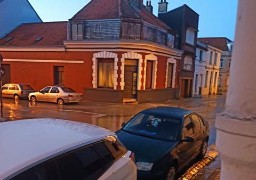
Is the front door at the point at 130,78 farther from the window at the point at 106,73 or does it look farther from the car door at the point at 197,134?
the car door at the point at 197,134

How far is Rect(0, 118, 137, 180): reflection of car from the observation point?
2.16 metres

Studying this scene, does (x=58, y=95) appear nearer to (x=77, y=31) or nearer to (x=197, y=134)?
(x=77, y=31)

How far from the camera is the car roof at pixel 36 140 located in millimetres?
2143

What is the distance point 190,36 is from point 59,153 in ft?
103

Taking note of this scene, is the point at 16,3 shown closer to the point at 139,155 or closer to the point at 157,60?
the point at 157,60

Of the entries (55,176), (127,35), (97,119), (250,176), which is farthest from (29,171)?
(127,35)

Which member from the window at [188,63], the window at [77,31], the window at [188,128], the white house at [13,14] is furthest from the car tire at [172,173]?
the white house at [13,14]

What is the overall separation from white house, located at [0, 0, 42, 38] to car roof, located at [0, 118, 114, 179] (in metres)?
28.6

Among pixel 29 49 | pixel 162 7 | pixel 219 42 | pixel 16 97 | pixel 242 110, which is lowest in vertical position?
pixel 16 97

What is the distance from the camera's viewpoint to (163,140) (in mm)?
6031

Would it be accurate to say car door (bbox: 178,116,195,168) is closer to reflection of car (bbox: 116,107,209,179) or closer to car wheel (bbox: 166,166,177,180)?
reflection of car (bbox: 116,107,209,179)

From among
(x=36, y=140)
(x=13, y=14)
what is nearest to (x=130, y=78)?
(x=13, y=14)

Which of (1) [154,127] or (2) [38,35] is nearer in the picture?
(1) [154,127]

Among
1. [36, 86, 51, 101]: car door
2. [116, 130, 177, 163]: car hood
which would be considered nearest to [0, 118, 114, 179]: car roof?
[116, 130, 177, 163]: car hood
